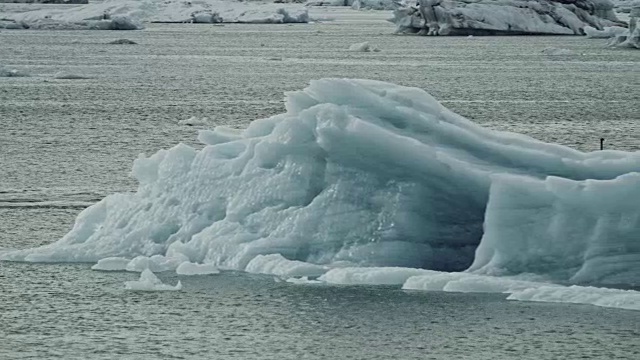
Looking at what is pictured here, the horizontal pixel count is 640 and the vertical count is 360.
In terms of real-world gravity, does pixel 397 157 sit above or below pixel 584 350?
above

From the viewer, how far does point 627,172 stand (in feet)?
34.9

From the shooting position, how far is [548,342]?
8.82 m

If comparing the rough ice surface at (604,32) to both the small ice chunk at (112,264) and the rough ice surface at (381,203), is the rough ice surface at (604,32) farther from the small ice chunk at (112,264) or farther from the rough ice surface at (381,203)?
the small ice chunk at (112,264)

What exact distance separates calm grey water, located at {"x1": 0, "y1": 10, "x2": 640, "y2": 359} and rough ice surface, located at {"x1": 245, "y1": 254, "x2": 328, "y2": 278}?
129 millimetres

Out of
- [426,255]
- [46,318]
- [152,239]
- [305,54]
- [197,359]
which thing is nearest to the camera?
[197,359]

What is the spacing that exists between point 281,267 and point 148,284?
99cm

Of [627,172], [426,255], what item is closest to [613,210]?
[627,172]

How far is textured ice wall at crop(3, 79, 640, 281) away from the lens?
1017 centimetres

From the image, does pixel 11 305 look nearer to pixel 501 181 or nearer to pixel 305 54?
pixel 501 181

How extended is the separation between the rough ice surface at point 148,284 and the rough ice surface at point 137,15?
68547mm

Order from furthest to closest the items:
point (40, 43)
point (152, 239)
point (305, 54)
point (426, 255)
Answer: point (40, 43) < point (305, 54) < point (152, 239) < point (426, 255)

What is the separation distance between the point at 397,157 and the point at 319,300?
1351 millimetres

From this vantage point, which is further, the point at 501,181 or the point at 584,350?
the point at 501,181

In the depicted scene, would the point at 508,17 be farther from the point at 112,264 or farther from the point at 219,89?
the point at 112,264
